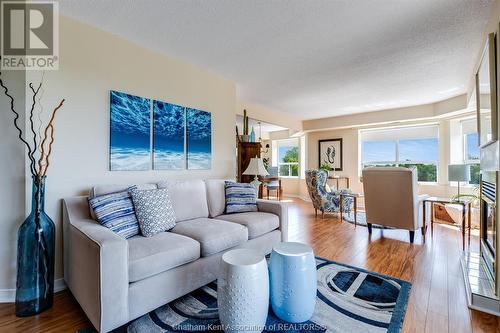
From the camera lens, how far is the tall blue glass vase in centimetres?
172

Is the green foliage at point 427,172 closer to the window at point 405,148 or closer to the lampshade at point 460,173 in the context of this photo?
the window at point 405,148

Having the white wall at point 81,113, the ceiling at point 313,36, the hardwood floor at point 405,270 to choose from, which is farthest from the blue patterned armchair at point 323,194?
the white wall at point 81,113

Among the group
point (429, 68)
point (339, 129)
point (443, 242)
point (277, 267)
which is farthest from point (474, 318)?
point (339, 129)

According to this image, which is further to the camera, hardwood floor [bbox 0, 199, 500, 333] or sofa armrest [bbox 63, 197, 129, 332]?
hardwood floor [bbox 0, 199, 500, 333]

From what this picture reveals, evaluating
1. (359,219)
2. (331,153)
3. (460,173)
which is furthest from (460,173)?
(331,153)

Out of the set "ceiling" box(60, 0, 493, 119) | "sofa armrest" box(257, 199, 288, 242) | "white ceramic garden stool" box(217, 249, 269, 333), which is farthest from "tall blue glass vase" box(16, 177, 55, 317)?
"sofa armrest" box(257, 199, 288, 242)

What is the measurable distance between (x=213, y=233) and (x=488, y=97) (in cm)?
259

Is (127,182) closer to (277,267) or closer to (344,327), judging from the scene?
(277,267)

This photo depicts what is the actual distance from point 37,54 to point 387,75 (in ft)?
13.4

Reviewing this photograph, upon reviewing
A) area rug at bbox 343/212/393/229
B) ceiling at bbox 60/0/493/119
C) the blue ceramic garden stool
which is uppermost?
ceiling at bbox 60/0/493/119

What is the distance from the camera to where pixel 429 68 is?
10.5ft

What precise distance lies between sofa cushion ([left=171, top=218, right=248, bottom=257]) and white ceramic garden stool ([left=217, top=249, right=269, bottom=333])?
1.82 ft

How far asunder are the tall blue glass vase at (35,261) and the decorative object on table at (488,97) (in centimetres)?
345

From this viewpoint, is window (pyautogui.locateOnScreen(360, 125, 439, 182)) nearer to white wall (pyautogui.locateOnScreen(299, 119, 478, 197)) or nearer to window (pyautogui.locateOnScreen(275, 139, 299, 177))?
white wall (pyautogui.locateOnScreen(299, 119, 478, 197))
